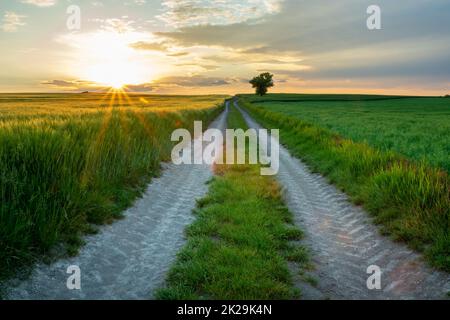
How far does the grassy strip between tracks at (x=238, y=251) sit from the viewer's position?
5195 millimetres

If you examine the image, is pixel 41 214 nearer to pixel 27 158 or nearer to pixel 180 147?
pixel 27 158

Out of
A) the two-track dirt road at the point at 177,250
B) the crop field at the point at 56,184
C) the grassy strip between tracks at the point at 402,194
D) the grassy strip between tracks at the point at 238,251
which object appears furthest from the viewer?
the grassy strip between tracks at the point at 402,194

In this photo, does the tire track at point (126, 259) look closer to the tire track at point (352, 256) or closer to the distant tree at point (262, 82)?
the tire track at point (352, 256)

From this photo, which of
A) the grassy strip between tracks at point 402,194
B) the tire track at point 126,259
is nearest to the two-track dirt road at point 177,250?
the tire track at point 126,259

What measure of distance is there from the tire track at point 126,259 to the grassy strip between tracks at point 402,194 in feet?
13.7

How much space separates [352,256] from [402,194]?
2.32 meters

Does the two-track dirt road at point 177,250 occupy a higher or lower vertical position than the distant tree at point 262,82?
lower

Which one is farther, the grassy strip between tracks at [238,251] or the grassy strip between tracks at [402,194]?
the grassy strip between tracks at [402,194]

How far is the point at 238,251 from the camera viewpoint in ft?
20.8

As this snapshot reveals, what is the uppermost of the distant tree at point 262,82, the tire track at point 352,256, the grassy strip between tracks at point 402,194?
the distant tree at point 262,82

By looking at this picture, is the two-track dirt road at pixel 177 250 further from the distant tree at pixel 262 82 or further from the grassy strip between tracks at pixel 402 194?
the distant tree at pixel 262 82

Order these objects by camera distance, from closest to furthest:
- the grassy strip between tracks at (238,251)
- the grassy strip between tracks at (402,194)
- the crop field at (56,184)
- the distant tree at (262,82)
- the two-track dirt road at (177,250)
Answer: the grassy strip between tracks at (238,251)
the two-track dirt road at (177,250)
the crop field at (56,184)
the grassy strip between tracks at (402,194)
the distant tree at (262,82)

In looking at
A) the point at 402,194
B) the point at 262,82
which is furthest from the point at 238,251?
the point at 262,82
